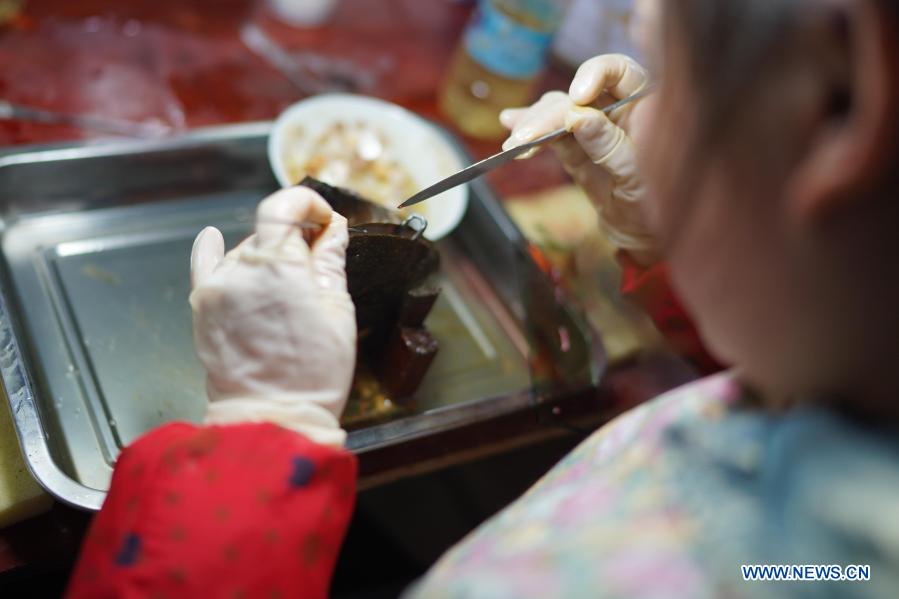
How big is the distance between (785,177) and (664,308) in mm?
599

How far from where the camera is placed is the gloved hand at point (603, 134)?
34.9 inches

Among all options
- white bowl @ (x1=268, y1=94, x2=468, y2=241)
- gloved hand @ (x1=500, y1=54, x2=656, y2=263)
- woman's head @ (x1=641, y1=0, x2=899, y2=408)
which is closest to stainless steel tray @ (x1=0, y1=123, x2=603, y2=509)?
white bowl @ (x1=268, y1=94, x2=468, y2=241)

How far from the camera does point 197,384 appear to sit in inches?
36.3

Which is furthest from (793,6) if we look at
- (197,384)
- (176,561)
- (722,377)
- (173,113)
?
(173,113)

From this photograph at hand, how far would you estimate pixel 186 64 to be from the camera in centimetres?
150

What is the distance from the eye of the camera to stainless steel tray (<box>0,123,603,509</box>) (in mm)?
923

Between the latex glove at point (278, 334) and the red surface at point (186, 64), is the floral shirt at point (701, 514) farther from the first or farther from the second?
the red surface at point (186, 64)

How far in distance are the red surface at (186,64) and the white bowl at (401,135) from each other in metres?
A: 0.15

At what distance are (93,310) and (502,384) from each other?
0.56m

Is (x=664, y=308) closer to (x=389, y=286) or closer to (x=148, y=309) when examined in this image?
(x=389, y=286)

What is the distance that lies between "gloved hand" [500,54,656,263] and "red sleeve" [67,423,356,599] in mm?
430

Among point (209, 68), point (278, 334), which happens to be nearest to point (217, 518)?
point (278, 334)

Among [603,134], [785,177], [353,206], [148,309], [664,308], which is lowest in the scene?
[148,309]

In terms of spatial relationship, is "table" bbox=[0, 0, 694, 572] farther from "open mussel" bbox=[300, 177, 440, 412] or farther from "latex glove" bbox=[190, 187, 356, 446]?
"latex glove" bbox=[190, 187, 356, 446]
